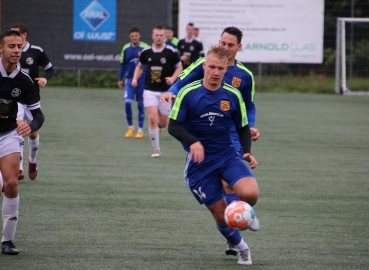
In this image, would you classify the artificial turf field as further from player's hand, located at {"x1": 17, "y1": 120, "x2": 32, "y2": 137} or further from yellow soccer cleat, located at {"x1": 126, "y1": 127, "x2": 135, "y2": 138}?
player's hand, located at {"x1": 17, "y1": 120, "x2": 32, "y2": 137}

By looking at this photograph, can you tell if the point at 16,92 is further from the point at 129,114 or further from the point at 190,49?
the point at 190,49

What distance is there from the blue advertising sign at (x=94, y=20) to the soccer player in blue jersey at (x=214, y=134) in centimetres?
2073

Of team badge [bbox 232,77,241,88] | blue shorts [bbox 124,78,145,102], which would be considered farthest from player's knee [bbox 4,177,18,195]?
blue shorts [bbox 124,78,145,102]

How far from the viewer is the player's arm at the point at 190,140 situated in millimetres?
5520

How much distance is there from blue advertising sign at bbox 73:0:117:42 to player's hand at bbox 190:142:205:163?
2112cm

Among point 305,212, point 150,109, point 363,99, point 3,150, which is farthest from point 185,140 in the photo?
point 363,99

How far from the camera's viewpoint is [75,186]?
931cm

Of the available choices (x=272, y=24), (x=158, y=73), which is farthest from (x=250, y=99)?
(x=272, y=24)

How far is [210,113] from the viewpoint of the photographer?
5863 millimetres

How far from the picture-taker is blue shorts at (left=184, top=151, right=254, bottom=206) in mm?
5805

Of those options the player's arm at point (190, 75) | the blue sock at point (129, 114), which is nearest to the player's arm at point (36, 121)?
the player's arm at point (190, 75)

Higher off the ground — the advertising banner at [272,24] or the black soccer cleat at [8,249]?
the advertising banner at [272,24]

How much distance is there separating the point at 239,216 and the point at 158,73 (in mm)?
7753

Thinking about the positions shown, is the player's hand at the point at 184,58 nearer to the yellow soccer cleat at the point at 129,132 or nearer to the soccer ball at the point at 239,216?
the yellow soccer cleat at the point at 129,132
